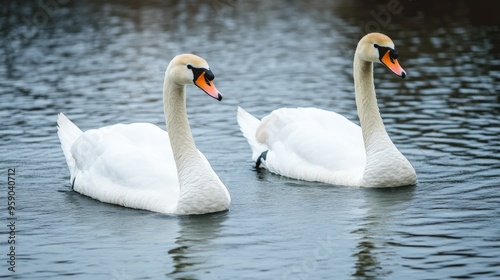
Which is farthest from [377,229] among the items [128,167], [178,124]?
[128,167]

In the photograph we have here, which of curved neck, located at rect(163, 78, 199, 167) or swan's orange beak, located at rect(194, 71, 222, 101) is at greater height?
swan's orange beak, located at rect(194, 71, 222, 101)

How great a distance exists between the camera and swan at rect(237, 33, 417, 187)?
14.7m

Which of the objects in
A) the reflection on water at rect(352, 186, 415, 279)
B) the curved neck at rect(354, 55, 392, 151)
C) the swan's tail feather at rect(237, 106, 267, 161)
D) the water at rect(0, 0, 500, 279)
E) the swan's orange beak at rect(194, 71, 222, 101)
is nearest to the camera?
the reflection on water at rect(352, 186, 415, 279)

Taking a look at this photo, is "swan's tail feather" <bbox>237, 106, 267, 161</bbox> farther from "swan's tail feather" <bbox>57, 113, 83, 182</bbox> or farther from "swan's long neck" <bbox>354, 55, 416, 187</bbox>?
"swan's tail feather" <bbox>57, 113, 83, 182</bbox>

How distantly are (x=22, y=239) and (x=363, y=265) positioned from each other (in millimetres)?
3851

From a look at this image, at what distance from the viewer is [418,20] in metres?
33.6

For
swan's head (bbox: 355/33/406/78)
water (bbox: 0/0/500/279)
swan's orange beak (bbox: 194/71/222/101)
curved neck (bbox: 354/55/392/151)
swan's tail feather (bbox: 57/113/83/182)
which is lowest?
water (bbox: 0/0/500/279)

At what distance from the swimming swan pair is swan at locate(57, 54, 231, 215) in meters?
0.01

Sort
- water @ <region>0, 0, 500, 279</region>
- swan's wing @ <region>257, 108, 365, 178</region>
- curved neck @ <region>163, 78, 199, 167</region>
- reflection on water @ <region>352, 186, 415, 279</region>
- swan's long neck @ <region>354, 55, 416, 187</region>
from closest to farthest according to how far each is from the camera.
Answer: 1. reflection on water @ <region>352, 186, 415, 279</region>
2. water @ <region>0, 0, 500, 279</region>
3. curved neck @ <region>163, 78, 199, 167</region>
4. swan's long neck @ <region>354, 55, 416, 187</region>
5. swan's wing @ <region>257, 108, 365, 178</region>

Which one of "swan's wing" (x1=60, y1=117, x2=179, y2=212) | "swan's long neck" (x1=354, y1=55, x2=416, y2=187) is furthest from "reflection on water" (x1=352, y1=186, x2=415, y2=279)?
"swan's wing" (x1=60, y1=117, x2=179, y2=212)

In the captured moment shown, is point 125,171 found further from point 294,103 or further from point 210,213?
point 294,103

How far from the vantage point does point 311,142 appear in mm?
15633

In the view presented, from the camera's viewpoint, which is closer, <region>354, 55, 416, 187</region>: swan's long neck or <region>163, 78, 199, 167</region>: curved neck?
<region>163, 78, 199, 167</region>: curved neck

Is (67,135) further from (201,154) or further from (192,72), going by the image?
(192,72)
